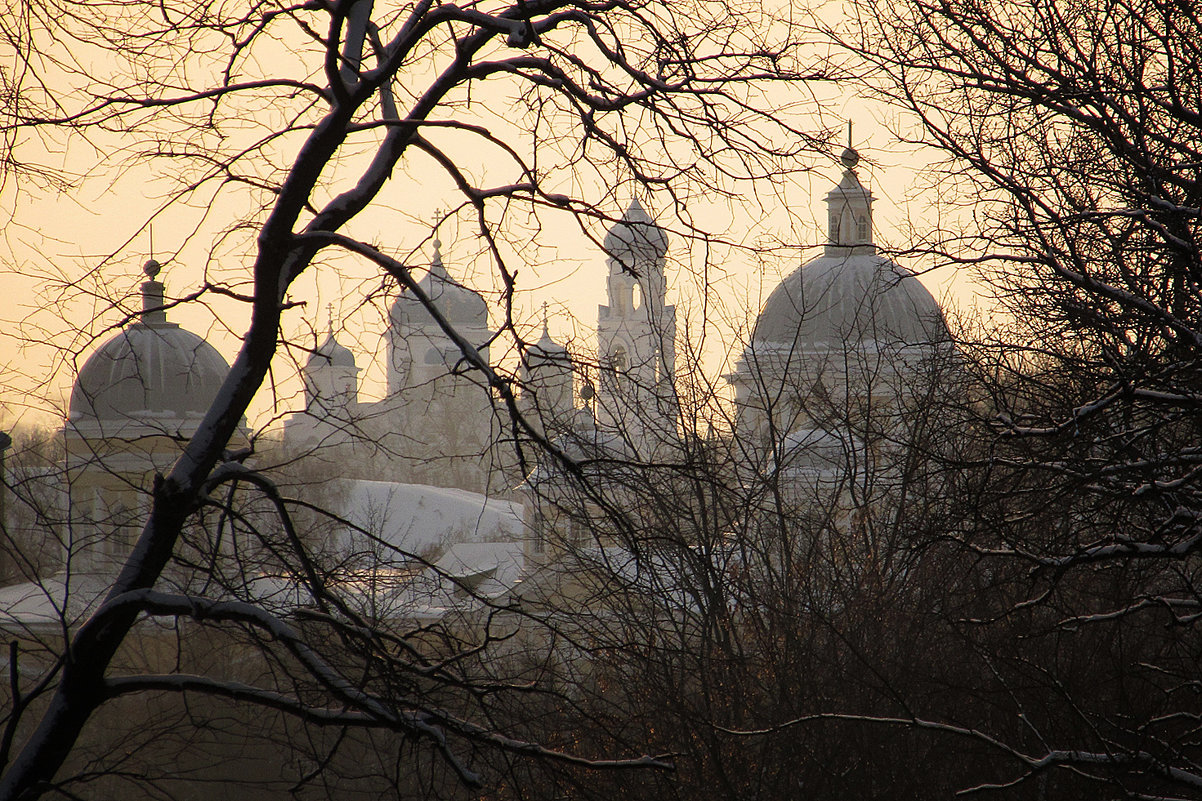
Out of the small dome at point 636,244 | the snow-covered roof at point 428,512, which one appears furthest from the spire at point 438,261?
the snow-covered roof at point 428,512

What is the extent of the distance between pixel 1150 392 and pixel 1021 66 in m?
1.96

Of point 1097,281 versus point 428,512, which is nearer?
point 1097,281

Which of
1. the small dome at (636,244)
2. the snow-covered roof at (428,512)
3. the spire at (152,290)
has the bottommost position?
the spire at (152,290)

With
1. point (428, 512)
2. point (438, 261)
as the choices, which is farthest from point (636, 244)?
point (428, 512)

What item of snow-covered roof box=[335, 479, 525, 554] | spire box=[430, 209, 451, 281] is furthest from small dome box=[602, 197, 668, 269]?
snow-covered roof box=[335, 479, 525, 554]

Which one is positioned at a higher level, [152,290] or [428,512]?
[428,512]

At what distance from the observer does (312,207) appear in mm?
4883

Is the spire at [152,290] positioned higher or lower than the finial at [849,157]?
lower

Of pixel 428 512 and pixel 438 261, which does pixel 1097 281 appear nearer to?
pixel 438 261

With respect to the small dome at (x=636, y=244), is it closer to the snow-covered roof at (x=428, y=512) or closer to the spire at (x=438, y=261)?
the spire at (x=438, y=261)

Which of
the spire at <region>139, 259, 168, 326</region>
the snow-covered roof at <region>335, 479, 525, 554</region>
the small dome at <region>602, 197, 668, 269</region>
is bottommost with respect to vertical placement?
the spire at <region>139, 259, 168, 326</region>

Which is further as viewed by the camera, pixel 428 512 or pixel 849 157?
pixel 428 512

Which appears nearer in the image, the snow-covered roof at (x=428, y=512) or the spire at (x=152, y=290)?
the spire at (x=152, y=290)

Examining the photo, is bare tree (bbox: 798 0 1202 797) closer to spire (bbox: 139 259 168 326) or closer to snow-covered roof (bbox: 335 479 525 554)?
spire (bbox: 139 259 168 326)
